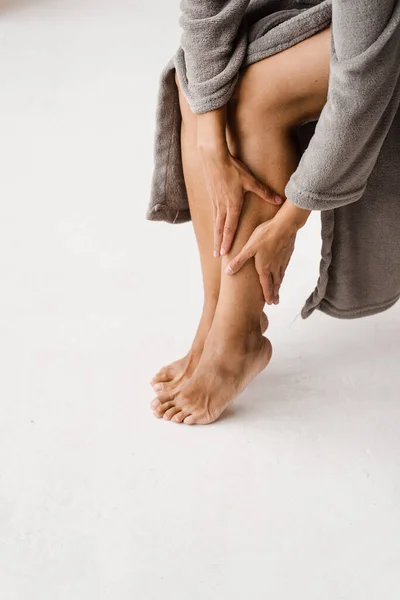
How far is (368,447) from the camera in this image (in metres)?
1.22

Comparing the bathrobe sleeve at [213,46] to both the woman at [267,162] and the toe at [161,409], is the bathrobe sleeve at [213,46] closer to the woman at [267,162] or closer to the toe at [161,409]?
the woman at [267,162]

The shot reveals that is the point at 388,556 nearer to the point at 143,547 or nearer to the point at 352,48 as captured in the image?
the point at 143,547

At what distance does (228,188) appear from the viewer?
45.6 inches

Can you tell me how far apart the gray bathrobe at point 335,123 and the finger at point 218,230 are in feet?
0.42

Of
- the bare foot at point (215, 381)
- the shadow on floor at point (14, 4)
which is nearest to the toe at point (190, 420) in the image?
the bare foot at point (215, 381)

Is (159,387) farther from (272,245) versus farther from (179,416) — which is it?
(272,245)

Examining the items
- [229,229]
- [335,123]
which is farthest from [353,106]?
[229,229]

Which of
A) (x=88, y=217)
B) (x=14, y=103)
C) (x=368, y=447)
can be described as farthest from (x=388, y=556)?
(x=14, y=103)

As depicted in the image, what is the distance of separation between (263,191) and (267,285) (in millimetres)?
137

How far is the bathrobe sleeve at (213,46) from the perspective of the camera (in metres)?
1.12

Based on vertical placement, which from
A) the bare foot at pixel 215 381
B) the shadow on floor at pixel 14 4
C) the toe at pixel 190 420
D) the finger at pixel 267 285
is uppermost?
the finger at pixel 267 285

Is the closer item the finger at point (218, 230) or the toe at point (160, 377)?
the finger at point (218, 230)

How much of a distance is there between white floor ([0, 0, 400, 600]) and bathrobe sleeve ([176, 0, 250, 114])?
0.47m

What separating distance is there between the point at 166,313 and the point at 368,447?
46 cm
